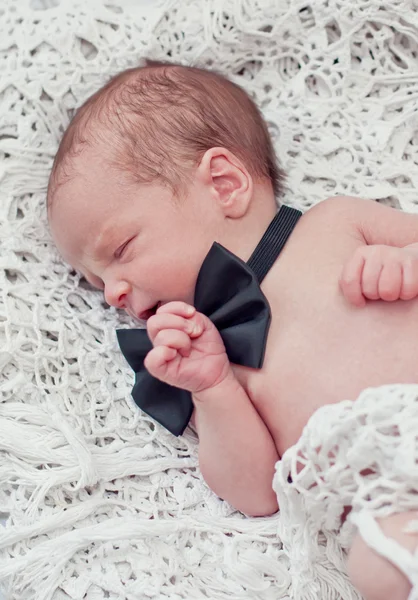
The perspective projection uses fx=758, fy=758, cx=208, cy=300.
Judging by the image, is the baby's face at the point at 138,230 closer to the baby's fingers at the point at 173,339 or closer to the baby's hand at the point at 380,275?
the baby's fingers at the point at 173,339

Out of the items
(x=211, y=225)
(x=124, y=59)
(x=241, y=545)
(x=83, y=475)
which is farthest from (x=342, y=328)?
(x=124, y=59)

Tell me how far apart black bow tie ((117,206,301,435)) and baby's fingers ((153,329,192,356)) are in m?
0.12

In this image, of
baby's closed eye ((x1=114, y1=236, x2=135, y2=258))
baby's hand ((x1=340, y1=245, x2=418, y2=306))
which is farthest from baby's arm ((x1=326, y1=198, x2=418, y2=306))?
baby's closed eye ((x1=114, y1=236, x2=135, y2=258))

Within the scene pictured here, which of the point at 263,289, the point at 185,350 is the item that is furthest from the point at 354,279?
the point at 185,350

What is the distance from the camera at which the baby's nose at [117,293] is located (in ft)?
4.62

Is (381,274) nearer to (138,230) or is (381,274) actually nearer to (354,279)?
(354,279)

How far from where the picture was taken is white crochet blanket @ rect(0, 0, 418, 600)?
127 centimetres

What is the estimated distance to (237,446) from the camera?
1.33m

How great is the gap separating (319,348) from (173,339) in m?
0.25

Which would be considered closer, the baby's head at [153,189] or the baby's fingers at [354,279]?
the baby's fingers at [354,279]

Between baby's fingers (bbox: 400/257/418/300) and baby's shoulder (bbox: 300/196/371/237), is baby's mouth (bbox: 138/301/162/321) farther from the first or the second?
baby's fingers (bbox: 400/257/418/300)

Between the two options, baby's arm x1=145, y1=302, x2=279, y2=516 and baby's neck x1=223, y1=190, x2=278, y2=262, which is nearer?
baby's arm x1=145, y1=302, x2=279, y2=516

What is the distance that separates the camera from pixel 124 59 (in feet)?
5.44

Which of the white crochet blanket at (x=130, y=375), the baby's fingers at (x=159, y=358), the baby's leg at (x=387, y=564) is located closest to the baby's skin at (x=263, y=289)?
the baby's fingers at (x=159, y=358)
